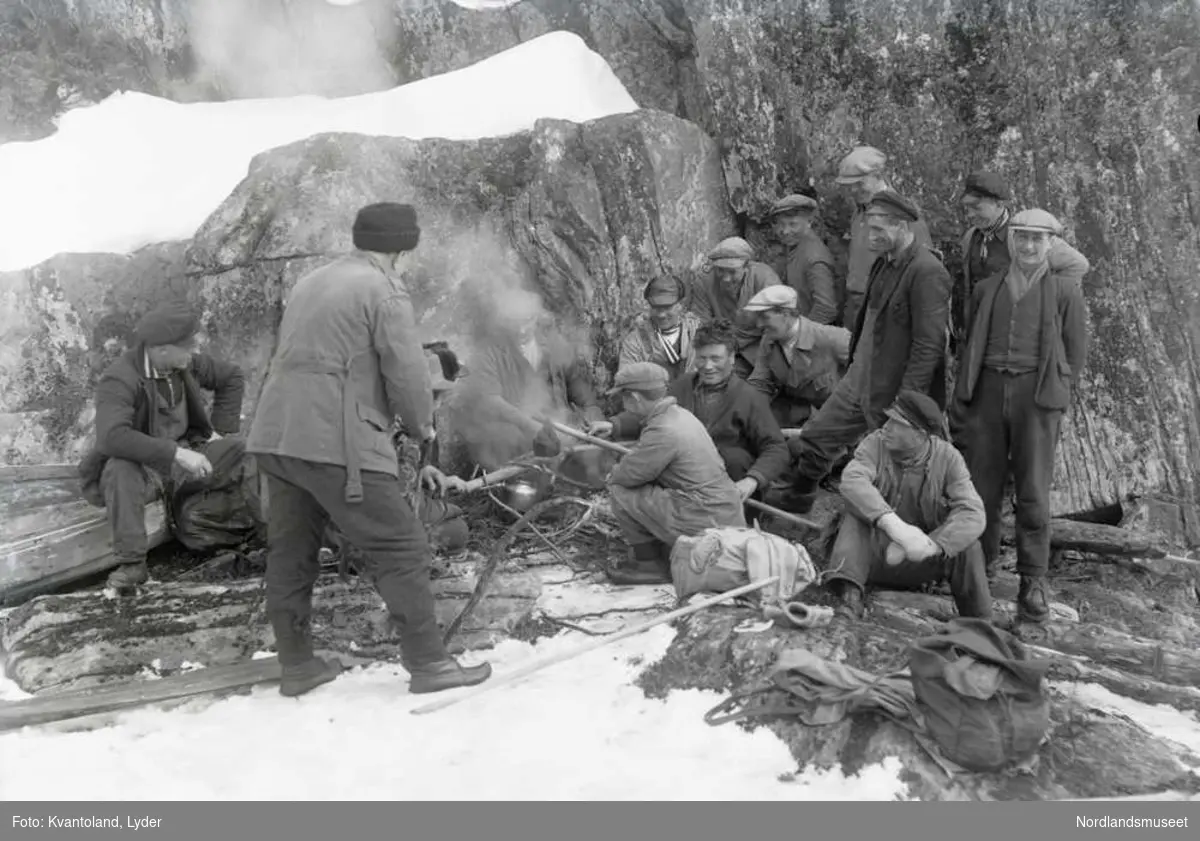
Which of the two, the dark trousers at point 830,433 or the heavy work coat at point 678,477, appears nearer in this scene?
the heavy work coat at point 678,477

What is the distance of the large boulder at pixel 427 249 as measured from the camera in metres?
7.91

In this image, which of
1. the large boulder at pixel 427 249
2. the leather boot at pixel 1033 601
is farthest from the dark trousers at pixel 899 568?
the large boulder at pixel 427 249

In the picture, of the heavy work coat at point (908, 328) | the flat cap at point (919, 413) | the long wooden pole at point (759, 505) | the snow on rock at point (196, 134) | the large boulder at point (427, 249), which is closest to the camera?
the flat cap at point (919, 413)

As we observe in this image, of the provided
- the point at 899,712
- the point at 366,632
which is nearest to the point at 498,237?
the point at 366,632

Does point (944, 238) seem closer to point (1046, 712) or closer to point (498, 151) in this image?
point (498, 151)

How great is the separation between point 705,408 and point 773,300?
2.92 feet

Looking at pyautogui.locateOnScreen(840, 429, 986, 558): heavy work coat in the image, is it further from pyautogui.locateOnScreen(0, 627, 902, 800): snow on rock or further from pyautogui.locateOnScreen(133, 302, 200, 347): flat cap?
pyautogui.locateOnScreen(133, 302, 200, 347): flat cap

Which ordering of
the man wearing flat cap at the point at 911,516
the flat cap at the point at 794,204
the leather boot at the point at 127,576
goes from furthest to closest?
1. the flat cap at the point at 794,204
2. the leather boot at the point at 127,576
3. the man wearing flat cap at the point at 911,516

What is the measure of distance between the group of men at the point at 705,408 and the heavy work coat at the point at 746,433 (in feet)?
0.05

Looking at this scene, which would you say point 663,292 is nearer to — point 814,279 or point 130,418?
point 814,279

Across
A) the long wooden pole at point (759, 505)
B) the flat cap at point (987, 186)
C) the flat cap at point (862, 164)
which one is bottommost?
the long wooden pole at point (759, 505)

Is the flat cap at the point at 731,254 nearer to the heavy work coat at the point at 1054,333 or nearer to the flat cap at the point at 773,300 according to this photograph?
the flat cap at the point at 773,300

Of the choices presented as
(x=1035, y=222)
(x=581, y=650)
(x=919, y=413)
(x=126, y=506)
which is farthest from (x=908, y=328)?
(x=126, y=506)

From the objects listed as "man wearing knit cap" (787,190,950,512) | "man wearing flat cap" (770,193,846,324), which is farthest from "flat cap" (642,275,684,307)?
"man wearing knit cap" (787,190,950,512)
